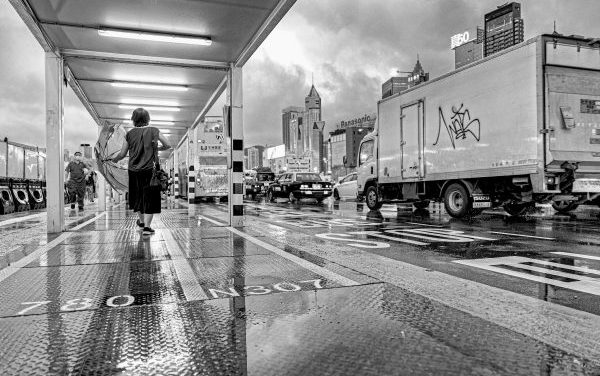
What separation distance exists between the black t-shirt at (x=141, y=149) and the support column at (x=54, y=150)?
1769 mm

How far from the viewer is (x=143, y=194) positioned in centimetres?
736

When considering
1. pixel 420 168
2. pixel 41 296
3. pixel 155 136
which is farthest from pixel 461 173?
pixel 41 296

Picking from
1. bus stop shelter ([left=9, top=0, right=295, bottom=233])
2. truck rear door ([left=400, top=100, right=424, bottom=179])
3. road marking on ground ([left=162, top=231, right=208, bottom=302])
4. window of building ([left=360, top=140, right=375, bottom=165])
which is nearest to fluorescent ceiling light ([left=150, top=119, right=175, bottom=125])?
bus stop shelter ([left=9, top=0, right=295, bottom=233])

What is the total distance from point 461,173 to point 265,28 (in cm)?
612

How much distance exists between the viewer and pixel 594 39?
9859 millimetres

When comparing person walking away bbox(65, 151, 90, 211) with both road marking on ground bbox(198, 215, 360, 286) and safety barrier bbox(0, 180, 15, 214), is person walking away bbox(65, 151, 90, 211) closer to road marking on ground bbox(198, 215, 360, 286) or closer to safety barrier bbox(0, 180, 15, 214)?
safety barrier bbox(0, 180, 15, 214)

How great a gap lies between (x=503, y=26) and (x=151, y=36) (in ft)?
708

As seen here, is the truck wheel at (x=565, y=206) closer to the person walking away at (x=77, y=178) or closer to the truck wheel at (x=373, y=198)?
the truck wheel at (x=373, y=198)

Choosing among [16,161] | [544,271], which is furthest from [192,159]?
[544,271]

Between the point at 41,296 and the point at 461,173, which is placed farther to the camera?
the point at 461,173

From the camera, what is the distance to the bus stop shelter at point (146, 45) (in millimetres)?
7148

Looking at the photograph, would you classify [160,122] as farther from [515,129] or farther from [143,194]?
[515,129]

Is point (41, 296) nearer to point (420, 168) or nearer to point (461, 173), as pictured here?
point (461, 173)

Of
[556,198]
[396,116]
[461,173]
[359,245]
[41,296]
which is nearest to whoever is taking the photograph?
[41,296]
